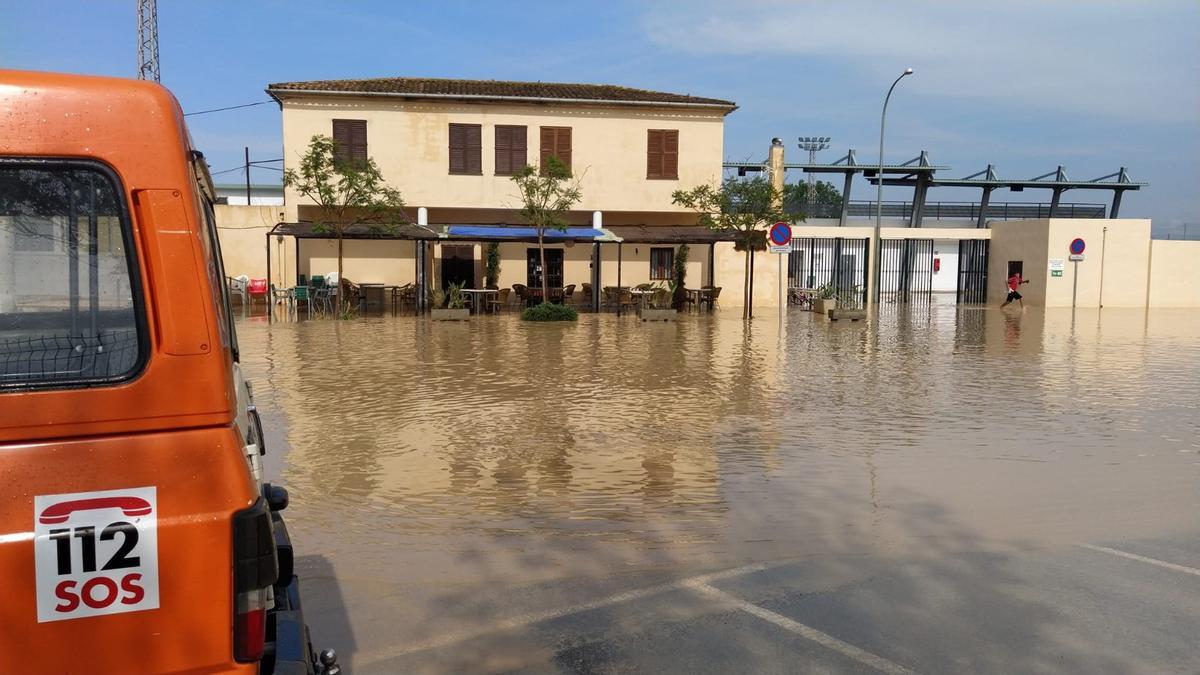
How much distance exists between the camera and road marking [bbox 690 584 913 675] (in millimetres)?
3879

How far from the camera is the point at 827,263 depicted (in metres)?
37.5

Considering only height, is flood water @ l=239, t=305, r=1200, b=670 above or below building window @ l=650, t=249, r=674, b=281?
below

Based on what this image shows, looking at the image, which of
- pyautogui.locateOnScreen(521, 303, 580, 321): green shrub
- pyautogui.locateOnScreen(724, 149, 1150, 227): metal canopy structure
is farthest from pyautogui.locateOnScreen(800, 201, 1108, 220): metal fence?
pyautogui.locateOnScreen(521, 303, 580, 321): green shrub

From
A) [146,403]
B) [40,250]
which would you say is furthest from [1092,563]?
[40,250]

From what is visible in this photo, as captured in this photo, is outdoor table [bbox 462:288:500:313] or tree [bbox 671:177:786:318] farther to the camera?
outdoor table [bbox 462:288:500:313]

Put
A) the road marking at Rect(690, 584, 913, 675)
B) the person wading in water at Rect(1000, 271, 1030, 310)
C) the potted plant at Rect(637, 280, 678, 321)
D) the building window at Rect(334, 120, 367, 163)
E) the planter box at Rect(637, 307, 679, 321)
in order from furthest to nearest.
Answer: the person wading in water at Rect(1000, 271, 1030, 310) < the building window at Rect(334, 120, 367, 163) < the potted plant at Rect(637, 280, 678, 321) < the planter box at Rect(637, 307, 679, 321) < the road marking at Rect(690, 584, 913, 675)

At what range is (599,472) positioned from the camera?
734 centimetres

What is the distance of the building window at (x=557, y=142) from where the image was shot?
93.0 feet

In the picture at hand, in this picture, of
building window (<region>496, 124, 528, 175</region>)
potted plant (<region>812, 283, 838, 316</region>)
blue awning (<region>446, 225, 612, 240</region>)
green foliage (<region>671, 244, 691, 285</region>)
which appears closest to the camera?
blue awning (<region>446, 225, 612, 240</region>)

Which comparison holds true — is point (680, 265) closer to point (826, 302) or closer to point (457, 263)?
point (826, 302)

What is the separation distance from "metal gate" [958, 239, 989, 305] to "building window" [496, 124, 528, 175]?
19633mm

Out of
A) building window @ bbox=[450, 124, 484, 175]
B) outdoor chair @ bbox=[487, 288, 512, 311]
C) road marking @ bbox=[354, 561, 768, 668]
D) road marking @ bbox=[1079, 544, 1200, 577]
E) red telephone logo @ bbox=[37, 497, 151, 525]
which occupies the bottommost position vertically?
road marking @ bbox=[354, 561, 768, 668]

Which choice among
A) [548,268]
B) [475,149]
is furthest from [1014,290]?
[475,149]

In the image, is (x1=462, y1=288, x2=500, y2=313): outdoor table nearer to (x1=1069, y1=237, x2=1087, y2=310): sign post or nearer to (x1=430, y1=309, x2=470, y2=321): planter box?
(x1=430, y1=309, x2=470, y2=321): planter box
